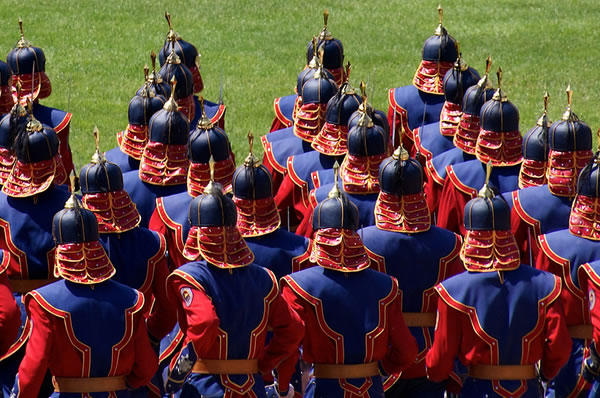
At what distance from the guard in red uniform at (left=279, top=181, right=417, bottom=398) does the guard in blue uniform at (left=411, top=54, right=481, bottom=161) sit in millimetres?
3204

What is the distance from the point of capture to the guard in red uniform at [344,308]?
8.17m

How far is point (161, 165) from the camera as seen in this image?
1002cm

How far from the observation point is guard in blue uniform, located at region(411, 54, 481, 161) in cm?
1130

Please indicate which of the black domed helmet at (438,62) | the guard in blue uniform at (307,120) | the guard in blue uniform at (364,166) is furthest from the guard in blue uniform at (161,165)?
the black domed helmet at (438,62)

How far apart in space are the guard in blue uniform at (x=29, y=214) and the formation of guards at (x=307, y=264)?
0.01 m

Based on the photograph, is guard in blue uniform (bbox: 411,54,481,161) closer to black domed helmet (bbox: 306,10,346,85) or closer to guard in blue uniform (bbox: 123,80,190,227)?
black domed helmet (bbox: 306,10,346,85)

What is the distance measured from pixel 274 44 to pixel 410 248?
42.4 feet

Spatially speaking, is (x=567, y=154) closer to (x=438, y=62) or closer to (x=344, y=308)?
(x=344, y=308)

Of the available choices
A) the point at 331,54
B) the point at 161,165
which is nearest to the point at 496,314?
the point at 161,165

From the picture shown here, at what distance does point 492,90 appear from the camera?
36.0ft

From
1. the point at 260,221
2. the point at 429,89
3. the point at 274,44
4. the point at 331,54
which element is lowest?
the point at 274,44

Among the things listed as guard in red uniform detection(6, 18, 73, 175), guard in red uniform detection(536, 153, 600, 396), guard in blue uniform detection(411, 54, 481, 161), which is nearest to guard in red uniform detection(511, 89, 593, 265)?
guard in red uniform detection(536, 153, 600, 396)

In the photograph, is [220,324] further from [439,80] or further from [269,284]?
[439,80]

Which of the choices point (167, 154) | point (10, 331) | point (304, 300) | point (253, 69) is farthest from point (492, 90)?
point (253, 69)
